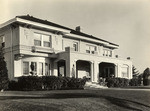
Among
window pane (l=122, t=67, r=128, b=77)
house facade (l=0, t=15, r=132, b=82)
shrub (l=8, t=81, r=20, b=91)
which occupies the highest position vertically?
house facade (l=0, t=15, r=132, b=82)

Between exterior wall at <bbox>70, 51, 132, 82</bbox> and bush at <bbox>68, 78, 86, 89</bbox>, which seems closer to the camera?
bush at <bbox>68, 78, 86, 89</bbox>

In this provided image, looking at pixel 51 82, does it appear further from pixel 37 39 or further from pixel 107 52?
pixel 107 52

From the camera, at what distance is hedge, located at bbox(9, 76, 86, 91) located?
20406mm

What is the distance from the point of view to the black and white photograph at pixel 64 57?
12102 millimetres

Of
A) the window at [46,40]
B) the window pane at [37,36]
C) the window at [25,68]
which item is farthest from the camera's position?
the window at [46,40]

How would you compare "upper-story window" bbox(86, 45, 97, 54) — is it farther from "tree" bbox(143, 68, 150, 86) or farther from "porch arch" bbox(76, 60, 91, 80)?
"tree" bbox(143, 68, 150, 86)

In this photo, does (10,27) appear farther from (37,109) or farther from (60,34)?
(37,109)

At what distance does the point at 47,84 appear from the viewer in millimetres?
21141

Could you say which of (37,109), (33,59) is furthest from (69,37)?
(37,109)

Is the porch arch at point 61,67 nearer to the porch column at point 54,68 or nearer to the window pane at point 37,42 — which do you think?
the porch column at point 54,68

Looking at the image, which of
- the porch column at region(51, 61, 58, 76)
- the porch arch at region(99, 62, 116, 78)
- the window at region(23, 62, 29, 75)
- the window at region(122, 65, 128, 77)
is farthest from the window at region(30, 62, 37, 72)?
the window at region(122, 65, 128, 77)

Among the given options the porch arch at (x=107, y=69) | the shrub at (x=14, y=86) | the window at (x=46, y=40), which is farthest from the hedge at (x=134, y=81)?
the shrub at (x=14, y=86)

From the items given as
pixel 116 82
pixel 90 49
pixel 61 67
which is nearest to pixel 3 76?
pixel 61 67

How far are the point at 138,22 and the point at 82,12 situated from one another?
5964mm
